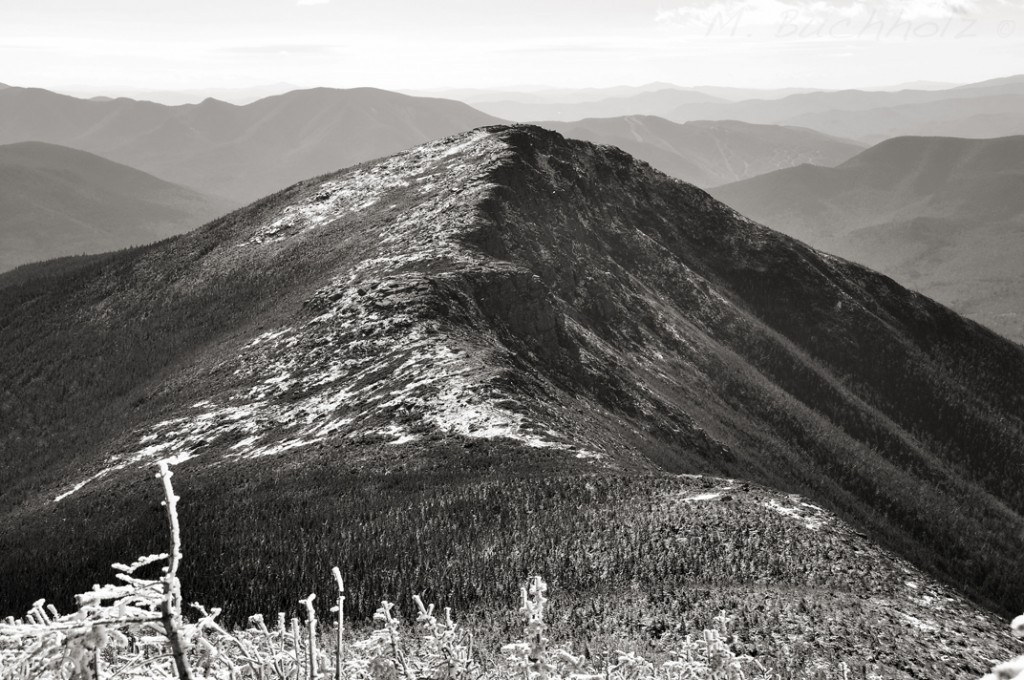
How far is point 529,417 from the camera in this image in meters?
36.5

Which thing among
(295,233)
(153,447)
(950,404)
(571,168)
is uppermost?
(571,168)

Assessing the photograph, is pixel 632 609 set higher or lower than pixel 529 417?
lower

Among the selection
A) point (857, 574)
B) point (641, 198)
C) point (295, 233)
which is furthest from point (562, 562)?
point (641, 198)

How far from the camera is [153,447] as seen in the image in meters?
44.5

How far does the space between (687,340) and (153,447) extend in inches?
1856

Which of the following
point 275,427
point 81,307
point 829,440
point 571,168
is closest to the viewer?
point 275,427

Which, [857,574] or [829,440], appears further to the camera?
[829,440]

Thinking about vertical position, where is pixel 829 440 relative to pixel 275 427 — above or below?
below

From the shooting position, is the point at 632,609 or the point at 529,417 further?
the point at 529,417

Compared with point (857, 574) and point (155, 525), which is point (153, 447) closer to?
point (155, 525)

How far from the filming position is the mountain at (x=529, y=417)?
21312mm

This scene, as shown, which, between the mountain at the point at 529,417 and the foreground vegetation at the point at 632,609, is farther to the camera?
the mountain at the point at 529,417

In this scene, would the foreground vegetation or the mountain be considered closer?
the foreground vegetation

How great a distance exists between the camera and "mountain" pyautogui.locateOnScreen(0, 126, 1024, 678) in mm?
21312
